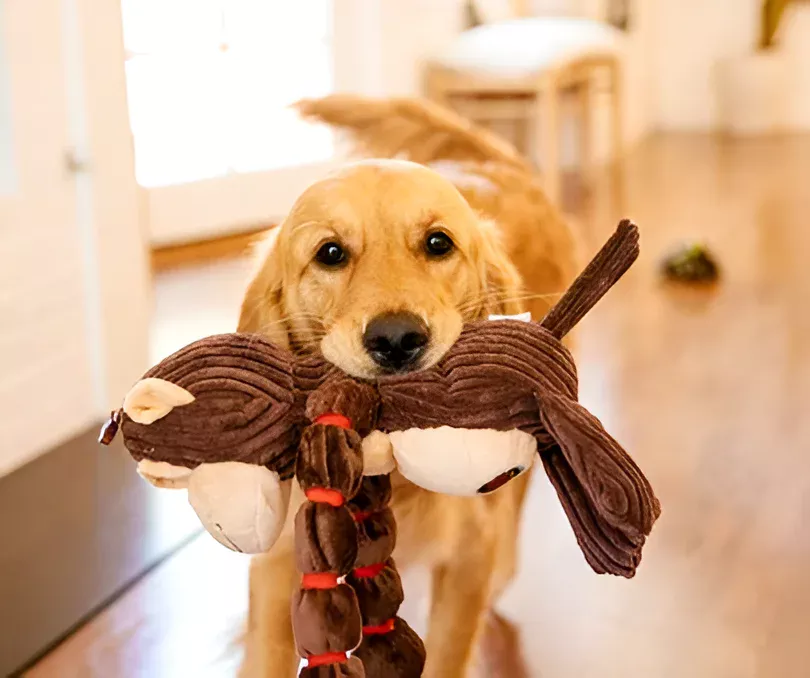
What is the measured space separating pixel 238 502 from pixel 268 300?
1.25 feet

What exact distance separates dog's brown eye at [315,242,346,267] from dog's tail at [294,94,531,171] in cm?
67

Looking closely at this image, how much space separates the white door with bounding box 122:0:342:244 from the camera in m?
3.37

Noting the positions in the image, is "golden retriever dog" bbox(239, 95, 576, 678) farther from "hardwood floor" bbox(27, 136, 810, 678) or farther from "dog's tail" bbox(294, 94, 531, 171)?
"dog's tail" bbox(294, 94, 531, 171)

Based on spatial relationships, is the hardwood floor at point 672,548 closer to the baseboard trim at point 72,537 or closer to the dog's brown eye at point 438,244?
the baseboard trim at point 72,537

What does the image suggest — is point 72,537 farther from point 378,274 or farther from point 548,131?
point 548,131

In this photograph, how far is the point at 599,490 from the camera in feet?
2.53

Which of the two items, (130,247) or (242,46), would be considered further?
(242,46)

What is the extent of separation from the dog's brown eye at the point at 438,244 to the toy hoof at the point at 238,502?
34 cm

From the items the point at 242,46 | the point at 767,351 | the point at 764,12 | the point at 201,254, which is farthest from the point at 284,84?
the point at 764,12

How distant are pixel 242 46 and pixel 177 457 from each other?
305 cm

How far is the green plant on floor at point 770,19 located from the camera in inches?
269

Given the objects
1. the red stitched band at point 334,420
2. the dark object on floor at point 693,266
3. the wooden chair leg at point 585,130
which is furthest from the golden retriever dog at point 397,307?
the wooden chair leg at point 585,130

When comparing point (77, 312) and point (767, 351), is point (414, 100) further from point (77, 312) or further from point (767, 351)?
point (767, 351)

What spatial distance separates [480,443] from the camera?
83cm
